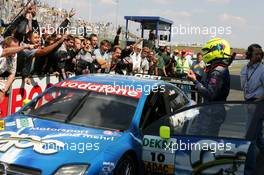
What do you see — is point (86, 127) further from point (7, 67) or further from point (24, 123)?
point (7, 67)

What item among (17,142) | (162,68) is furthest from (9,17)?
A: (17,142)

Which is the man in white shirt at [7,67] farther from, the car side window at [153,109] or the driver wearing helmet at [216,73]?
the driver wearing helmet at [216,73]

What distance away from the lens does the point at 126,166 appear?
4.18 meters

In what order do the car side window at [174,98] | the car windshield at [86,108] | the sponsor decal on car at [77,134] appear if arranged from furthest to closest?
the car side window at [174,98] → the car windshield at [86,108] → the sponsor decal on car at [77,134]

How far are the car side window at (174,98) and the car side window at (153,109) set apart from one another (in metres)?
0.20

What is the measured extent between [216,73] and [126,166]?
176cm

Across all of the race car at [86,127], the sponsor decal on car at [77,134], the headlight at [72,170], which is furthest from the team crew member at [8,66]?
the headlight at [72,170]

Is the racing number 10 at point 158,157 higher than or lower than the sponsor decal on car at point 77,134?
lower

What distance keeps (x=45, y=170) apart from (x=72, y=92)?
1.77 metres

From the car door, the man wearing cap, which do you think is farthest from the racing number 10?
→ the man wearing cap

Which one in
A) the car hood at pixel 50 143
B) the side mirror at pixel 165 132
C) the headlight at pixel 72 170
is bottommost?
the headlight at pixel 72 170

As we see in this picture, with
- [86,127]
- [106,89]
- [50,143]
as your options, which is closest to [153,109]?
[106,89]

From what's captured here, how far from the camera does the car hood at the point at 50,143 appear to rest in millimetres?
3643

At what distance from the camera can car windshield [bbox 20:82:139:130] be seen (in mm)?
4641
